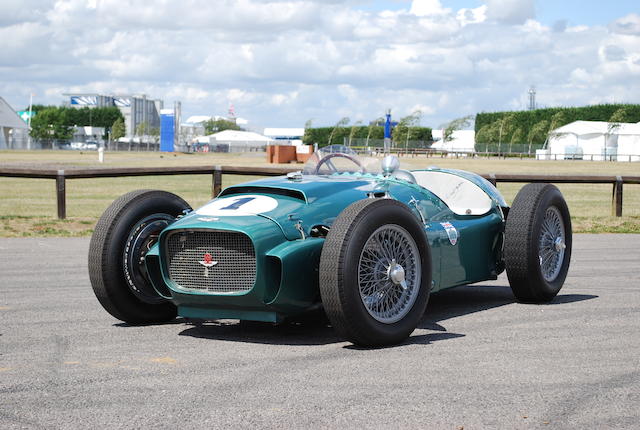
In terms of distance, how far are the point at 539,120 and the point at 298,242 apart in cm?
10214

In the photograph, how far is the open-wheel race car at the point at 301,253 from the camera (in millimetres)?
5906

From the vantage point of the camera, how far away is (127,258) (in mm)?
6664

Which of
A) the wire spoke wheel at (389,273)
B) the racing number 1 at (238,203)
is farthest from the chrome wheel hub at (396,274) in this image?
the racing number 1 at (238,203)

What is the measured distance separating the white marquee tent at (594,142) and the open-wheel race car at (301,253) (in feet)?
240

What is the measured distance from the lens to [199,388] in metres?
4.92

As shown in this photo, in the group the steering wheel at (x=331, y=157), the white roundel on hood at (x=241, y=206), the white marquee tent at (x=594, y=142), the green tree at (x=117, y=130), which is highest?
the green tree at (x=117, y=130)

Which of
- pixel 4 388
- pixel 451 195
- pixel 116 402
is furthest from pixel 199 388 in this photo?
pixel 451 195

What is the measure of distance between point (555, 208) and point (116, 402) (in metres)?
4.86

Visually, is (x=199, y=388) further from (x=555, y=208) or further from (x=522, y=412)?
(x=555, y=208)

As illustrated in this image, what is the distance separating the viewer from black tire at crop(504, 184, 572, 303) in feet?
25.0

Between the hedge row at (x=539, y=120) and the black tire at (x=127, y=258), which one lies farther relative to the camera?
the hedge row at (x=539, y=120)

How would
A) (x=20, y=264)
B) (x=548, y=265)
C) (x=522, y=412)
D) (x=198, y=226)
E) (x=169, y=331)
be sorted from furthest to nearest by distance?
(x=20, y=264)
(x=548, y=265)
(x=169, y=331)
(x=198, y=226)
(x=522, y=412)


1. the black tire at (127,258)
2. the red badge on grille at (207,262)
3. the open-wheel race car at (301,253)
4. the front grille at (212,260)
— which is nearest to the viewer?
the open-wheel race car at (301,253)

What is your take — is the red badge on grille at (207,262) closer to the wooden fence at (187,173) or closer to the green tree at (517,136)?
the wooden fence at (187,173)
